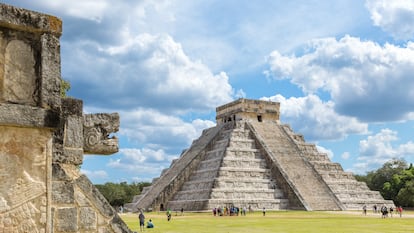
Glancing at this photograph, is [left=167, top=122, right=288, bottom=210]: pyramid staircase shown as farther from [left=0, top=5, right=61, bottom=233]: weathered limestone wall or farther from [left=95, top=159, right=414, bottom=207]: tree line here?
[left=0, top=5, right=61, bottom=233]: weathered limestone wall

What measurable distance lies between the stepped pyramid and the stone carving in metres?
33.1

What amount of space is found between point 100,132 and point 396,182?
59.4 metres

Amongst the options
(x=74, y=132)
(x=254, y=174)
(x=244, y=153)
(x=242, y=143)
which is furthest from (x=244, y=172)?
(x=74, y=132)

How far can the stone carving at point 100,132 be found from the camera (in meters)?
5.28

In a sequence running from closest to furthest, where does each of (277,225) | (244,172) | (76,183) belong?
(76,183)
(277,225)
(244,172)

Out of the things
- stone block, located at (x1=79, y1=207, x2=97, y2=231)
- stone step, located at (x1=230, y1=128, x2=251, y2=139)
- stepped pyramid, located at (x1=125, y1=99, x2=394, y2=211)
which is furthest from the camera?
stone step, located at (x1=230, y1=128, x2=251, y2=139)

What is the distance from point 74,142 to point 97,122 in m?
0.36

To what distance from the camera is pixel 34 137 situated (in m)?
4.36

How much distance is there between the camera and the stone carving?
5.28 metres

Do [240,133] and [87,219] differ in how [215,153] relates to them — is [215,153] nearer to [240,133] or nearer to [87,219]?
[240,133]

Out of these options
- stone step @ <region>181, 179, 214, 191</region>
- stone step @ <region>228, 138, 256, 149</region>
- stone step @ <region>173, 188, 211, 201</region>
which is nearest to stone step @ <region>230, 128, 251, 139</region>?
stone step @ <region>228, 138, 256, 149</region>

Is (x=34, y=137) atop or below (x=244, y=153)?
below

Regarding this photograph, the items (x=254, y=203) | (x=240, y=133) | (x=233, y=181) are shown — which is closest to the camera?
(x=254, y=203)

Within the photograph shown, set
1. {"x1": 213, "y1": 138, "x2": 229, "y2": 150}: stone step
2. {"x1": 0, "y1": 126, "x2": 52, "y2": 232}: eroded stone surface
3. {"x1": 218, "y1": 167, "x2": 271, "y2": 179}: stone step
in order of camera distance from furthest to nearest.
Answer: {"x1": 213, "y1": 138, "x2": 229, "y2": 150}: stone step < {"x1": 218, "y1": 167, "x2": 271, "y2": 179}: stone step < {"x1": 0, "y1": 126, "x2": 52, "y2": 232}: eroded stone surface
